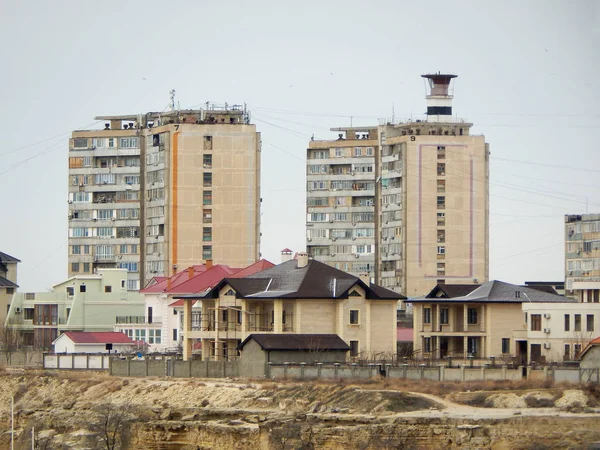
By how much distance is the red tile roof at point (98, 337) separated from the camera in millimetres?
130625

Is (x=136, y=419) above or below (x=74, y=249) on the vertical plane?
below

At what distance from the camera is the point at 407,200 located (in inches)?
7151

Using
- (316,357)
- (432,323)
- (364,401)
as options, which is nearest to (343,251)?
(432,323)

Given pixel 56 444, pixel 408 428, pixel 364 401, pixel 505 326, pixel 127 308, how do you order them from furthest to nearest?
pixel 127 308 < pixel 505 326 < pixel 56 444 < pixel 364 401 < pixel 408 428

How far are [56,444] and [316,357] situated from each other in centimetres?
1527

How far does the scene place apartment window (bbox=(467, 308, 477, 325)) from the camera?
11812 centimetres

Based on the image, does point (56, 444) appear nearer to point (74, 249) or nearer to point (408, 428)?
point (408, 428)

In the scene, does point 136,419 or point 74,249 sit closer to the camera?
point 136,419

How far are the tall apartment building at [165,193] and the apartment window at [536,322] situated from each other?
5949 cm

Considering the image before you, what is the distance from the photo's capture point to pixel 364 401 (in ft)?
297

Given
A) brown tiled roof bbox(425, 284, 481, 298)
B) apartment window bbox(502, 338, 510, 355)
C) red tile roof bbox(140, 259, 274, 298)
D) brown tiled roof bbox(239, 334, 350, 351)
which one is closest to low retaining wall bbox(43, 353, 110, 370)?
red tile roof bbox(140, 259, 274, 298)

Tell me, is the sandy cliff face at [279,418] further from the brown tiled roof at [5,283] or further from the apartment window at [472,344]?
the brown tiled roof at [5,283]

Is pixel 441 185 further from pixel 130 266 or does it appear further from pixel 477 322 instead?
pixel 477 322

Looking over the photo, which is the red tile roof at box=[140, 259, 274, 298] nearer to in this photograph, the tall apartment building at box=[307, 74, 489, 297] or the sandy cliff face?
the sandy cliff face
